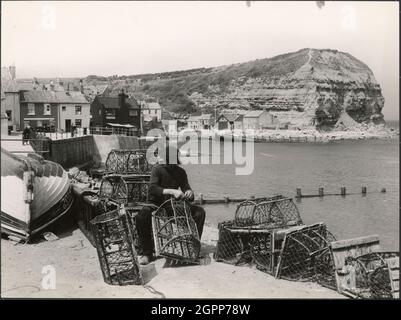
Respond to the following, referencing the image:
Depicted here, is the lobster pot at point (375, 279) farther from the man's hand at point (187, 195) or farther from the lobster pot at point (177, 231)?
the man's hand at point (187, 195)

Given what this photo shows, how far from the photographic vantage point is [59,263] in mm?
7148

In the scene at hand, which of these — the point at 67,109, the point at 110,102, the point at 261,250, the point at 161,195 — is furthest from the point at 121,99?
the point at 261,250

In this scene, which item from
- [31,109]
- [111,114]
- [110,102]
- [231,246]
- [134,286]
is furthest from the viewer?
[110,102]

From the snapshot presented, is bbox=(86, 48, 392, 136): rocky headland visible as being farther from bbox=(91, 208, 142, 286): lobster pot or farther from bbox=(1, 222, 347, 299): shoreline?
bbox=(91, 208, 142, 286): lobster pot

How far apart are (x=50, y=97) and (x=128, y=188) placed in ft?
140

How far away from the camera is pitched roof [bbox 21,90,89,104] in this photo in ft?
156

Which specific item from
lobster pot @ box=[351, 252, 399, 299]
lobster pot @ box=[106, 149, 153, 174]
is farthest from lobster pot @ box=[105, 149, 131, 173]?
lobster pot @ box=[351, 252, 399, 299]

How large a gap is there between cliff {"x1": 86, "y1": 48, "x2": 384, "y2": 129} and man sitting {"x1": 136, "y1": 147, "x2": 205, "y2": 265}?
417ft

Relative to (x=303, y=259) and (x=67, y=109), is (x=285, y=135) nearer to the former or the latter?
(x=67, y=109)

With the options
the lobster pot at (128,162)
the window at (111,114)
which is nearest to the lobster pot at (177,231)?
the lobster pot at (128,162)

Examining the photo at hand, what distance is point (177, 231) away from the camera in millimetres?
7234

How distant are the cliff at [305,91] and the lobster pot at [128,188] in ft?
410
